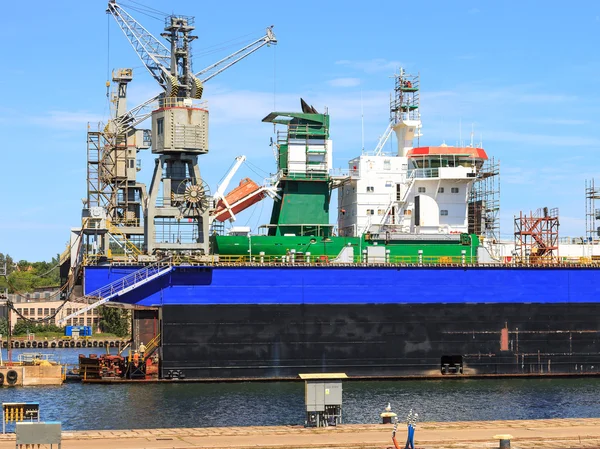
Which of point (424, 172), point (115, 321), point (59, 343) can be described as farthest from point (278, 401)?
point (115, 321)

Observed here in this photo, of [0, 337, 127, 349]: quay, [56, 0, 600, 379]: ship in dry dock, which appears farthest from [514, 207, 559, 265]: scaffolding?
[0, 337, 127, 349]: quay

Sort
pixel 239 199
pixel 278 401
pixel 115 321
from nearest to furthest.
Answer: pixel 278 401, pixel 239 199, pixel 115 321

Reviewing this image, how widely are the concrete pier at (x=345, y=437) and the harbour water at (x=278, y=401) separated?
5.30 meters

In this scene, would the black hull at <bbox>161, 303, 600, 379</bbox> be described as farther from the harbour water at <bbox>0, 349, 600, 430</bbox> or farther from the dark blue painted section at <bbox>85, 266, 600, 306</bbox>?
the harbour water at <bbox>0, 349, 600, 430</bbox>

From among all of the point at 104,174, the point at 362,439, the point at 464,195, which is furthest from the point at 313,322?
the point at 362,439

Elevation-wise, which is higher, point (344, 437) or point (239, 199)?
point (239, 199)

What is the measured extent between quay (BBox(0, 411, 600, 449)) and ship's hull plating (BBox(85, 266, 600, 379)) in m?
20.2

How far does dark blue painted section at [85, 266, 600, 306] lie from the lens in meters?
60.5

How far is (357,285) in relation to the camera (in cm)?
6203

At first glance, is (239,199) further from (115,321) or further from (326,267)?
(115,321)

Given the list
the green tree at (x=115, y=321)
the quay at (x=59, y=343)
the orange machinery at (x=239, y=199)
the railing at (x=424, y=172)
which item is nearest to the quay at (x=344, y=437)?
the orange machinery at (x=239, y=199)

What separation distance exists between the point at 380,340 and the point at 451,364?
15.3 ft

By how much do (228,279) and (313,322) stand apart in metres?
5.47

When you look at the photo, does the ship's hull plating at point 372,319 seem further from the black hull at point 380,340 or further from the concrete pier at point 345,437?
the concrete pier at point 345,437
